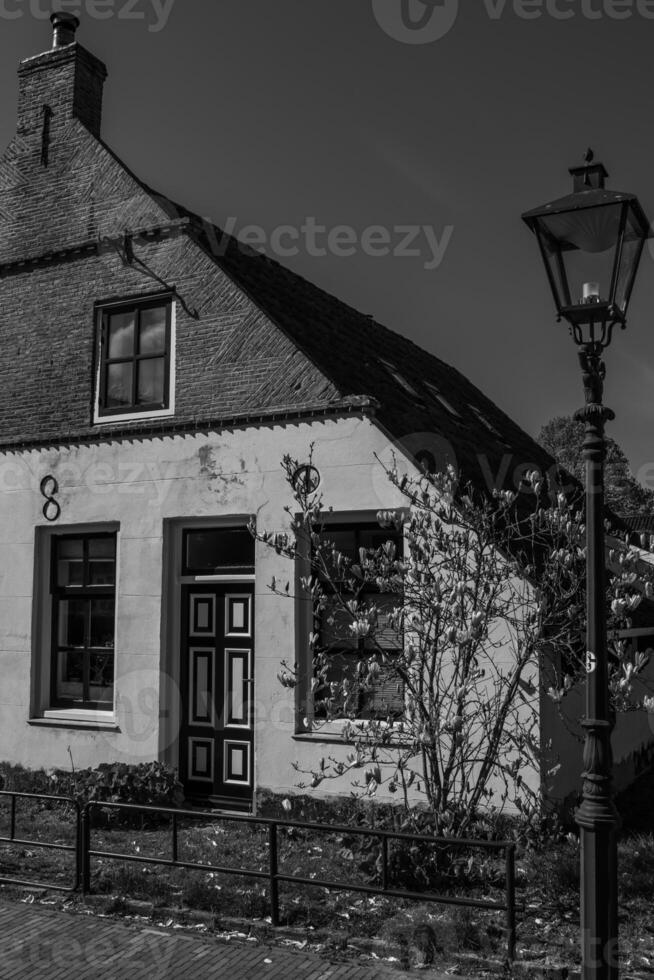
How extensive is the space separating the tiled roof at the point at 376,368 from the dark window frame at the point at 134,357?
0.98m

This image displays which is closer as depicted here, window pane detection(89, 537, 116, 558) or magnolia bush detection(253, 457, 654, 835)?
magnolia bush detection(253, 457, 654, 835)

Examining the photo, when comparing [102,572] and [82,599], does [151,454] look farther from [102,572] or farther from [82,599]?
[82,599]

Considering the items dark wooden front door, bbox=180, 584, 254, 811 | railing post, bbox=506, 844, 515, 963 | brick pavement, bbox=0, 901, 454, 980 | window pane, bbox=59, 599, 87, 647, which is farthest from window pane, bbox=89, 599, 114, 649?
railing post, bbox=506, 844, 515, 963

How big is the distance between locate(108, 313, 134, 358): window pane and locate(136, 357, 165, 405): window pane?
0.32 m

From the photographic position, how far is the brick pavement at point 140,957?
5.78 meters

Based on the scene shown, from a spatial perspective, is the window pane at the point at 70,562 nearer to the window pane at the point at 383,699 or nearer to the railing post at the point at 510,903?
the window pane at the point at 383,699

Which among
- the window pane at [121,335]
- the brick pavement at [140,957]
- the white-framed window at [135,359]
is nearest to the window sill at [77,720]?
the white-framed window at [135,359]

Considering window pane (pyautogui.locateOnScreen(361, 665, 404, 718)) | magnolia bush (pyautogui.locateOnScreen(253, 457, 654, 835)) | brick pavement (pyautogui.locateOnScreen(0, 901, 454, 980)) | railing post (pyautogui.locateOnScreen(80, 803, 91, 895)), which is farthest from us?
window pane (pyautogui.locateOnScreen(361, 665, 404, 718))

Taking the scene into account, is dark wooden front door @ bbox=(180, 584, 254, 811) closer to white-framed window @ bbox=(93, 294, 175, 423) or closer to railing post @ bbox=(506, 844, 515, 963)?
white-framed window @ bbox=(93, 294, 175, 423)

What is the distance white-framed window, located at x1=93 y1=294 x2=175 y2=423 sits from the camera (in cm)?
1102

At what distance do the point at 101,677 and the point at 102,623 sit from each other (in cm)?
65

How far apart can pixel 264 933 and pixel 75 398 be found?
7206mm

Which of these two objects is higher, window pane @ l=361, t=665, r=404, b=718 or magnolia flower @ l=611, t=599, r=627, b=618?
magnolia flower @ l=611, t=599, r=627, b=618

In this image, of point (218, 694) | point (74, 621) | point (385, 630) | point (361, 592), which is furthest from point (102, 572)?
point (385, 630)
